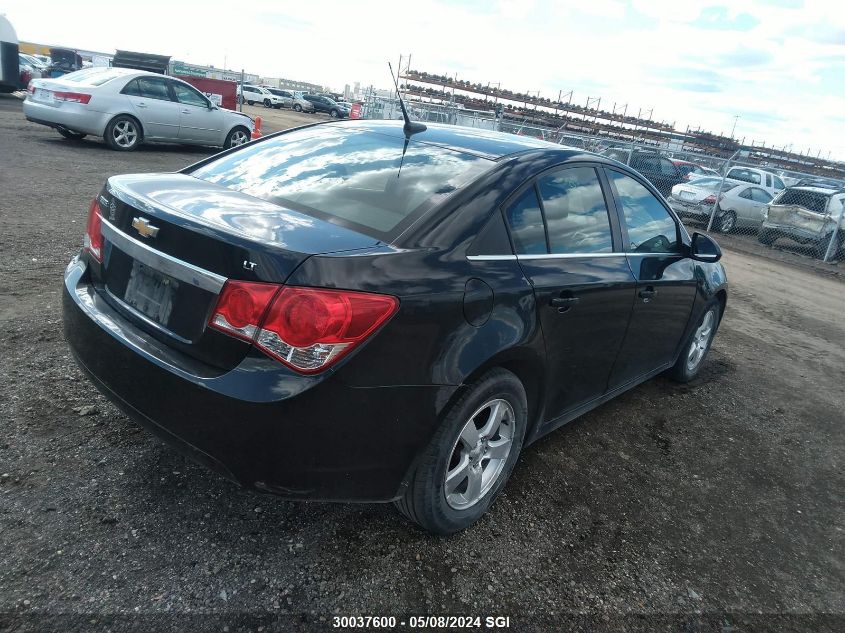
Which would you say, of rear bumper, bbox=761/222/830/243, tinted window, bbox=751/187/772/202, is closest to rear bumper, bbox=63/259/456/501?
rear bumper, bbox=761/222/830/243

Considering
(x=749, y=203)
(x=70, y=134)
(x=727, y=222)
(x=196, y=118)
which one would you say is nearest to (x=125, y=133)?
(x=70, y=134)

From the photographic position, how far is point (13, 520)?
2369 mm

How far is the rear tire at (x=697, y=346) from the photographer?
4621 mm

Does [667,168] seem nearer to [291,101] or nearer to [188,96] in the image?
[188,96]

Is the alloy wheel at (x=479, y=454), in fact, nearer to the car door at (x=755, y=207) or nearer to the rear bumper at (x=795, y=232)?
the rear bumper at (x=795, y=232)

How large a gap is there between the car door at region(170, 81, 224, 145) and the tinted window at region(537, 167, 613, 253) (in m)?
12.1

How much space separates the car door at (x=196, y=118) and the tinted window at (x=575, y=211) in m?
12.1

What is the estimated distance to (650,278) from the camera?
3.58 metres

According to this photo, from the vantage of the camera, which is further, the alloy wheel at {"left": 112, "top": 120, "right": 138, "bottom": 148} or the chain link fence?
the chain link fence

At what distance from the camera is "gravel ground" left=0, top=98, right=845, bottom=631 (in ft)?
7.19

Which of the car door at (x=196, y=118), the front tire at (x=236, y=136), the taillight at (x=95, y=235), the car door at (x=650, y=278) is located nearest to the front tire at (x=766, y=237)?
the car door at (x=650, y=278)

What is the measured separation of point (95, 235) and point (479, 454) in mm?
1958

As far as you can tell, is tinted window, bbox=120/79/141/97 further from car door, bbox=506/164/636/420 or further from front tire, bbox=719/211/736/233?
front tire, bbox=719/211/736/233

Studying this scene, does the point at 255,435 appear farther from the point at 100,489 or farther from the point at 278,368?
the point at 100,489
